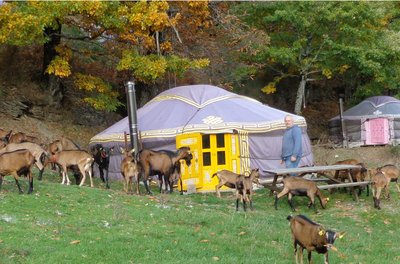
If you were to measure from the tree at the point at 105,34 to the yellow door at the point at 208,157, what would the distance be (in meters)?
3.72

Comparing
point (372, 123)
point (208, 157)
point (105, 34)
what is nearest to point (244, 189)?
point (208, 157)

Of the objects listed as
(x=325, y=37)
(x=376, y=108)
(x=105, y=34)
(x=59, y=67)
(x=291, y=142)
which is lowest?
(x=291, y=142)

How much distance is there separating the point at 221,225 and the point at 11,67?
16758 mm

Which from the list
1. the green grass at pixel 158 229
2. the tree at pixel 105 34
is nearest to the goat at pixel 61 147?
the green grass at pixel 158 229

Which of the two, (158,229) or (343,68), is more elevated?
(343,68)

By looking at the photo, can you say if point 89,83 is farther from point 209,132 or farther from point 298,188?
point 298,188

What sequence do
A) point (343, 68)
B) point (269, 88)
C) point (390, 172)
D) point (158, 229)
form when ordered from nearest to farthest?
point (158, 229), point (390, 172), point (343, 68), point (269, 88)

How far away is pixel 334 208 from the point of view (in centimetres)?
1577

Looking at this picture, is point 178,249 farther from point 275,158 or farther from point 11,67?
point 11,67

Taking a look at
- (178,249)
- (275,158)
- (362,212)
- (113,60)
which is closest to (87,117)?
(113,60)

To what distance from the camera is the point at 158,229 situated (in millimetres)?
11344

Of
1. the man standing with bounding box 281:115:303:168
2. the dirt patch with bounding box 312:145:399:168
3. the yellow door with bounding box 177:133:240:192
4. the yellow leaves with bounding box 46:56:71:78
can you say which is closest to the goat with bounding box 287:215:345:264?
the man standing with bounding box 281:115:303:168

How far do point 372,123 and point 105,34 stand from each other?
14.2 m

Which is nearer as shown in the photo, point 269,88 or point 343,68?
→ point 343,68
